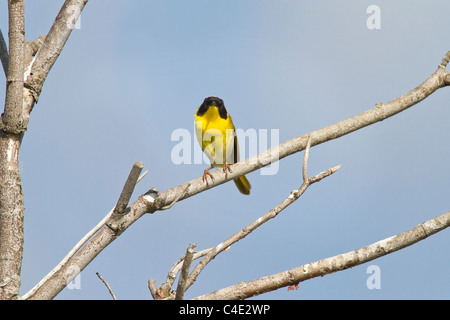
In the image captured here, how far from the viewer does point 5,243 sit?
13.9ft

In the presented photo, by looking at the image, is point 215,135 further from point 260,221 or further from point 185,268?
point 185,268

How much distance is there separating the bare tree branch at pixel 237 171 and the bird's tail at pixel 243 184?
2.39 metres

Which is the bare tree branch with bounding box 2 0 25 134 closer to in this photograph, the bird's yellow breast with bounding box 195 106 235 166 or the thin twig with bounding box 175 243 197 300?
the thin twig with bounding box 175 243 197 300

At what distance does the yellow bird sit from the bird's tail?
37 cm

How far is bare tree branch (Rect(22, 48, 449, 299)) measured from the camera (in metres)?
4.14

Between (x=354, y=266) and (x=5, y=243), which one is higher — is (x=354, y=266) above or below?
below

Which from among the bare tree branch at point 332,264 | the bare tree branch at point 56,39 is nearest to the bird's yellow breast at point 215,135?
the bare tree branch at point 56,39

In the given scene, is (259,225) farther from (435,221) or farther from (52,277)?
(52,277)

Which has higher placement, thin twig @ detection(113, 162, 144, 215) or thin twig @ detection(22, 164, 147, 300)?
thin twig @ detection(113, 162, 144, 215)

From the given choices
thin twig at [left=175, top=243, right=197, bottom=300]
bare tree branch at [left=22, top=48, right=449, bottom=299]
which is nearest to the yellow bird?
bare tree branch at [left=22, top=48, right=449, bottom=299]
